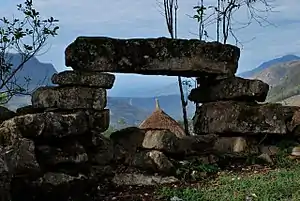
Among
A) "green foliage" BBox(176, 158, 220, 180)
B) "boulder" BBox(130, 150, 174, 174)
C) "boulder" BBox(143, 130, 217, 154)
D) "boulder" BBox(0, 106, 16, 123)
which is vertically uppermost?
"boulder" BBox(0, 106, 16, 123)

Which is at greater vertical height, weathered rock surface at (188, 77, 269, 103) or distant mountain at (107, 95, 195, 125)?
weathered rock surface at (188, 77, 269, 103)

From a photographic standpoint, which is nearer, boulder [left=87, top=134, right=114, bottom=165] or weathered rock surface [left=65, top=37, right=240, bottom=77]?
boulder [left=87, top=134, right=114, bottom=165]

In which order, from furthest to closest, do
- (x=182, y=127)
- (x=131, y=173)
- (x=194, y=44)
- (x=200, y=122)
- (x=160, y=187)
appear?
(x=182, y=127)
(x=200, y=122)
(x=194, y=44)
(x=131, y=173)
(x=160, y=187)

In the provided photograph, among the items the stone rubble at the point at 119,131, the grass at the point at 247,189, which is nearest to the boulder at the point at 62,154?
the stone rubble at the point at 119,131

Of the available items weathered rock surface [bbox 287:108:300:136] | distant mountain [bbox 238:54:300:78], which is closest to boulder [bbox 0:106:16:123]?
weathered rock surface [bbox 287:108:300:136]

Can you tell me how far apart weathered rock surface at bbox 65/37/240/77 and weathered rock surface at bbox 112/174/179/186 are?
165 cm

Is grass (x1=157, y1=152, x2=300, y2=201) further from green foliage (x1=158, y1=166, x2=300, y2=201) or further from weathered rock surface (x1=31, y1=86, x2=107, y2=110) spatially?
weathered rock surface (x1=31, y1=86, x2=107, y2=110)

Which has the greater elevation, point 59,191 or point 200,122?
point 200,122

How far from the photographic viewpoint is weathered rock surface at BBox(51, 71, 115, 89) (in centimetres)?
787

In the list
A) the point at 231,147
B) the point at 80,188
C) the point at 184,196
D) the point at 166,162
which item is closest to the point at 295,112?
the point at 231,147

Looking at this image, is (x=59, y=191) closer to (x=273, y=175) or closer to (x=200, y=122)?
(x=273, y=175)

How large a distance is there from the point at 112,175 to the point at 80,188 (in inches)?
39.0

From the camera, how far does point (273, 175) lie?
7.16 m

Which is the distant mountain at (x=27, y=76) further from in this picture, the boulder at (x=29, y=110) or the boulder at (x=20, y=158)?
the boulder at (x=20, y=158)
